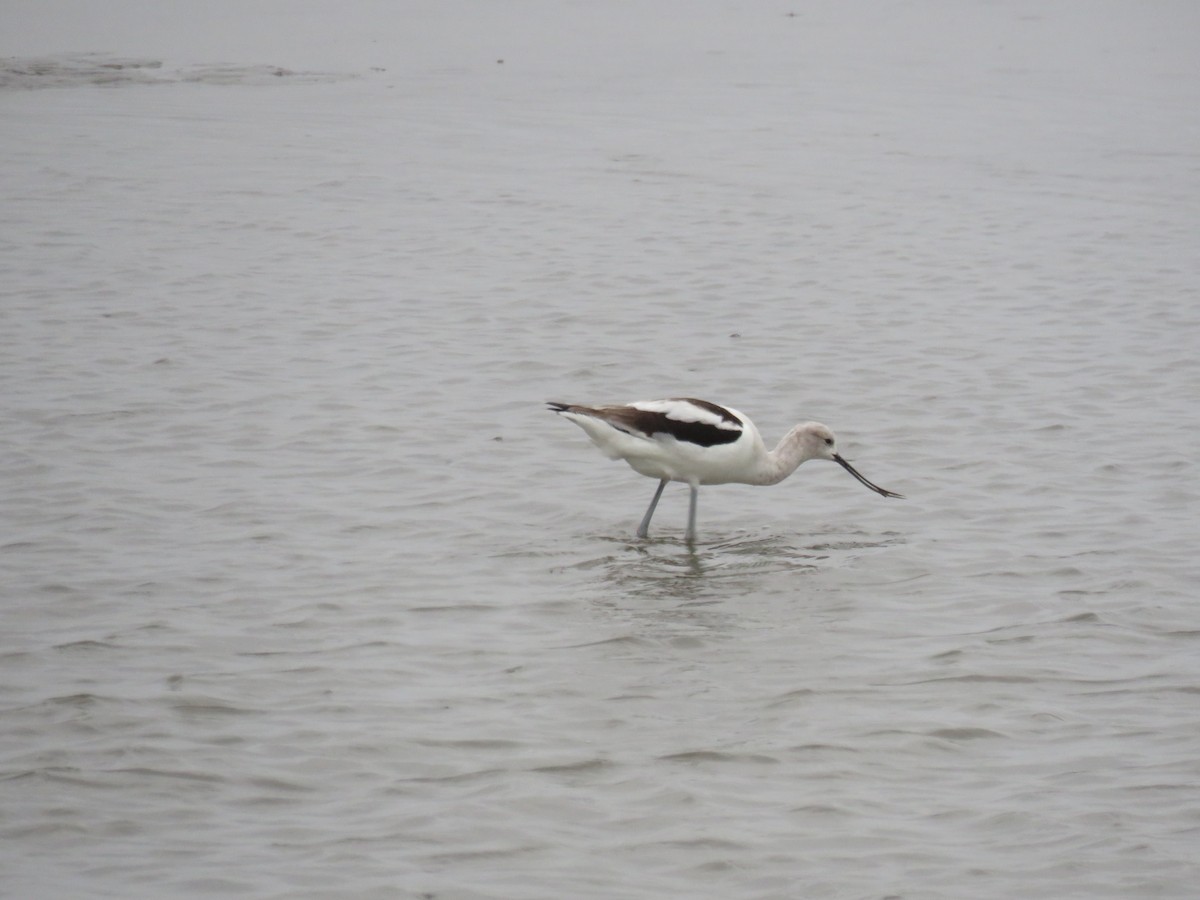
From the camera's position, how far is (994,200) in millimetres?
17609

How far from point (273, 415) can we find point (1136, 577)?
5.20m

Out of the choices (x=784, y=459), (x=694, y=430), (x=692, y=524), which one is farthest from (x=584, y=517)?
(x=784, y=459)

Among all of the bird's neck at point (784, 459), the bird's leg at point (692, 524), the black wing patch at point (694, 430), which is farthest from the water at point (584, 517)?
the black wing patch at point (694, 430)

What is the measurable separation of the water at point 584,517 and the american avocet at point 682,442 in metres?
0.30

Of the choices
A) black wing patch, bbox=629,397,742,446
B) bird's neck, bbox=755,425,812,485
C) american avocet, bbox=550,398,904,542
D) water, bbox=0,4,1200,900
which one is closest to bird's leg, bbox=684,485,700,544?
american avocet, bbox=550,398,904,542

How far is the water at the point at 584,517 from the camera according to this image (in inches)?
236

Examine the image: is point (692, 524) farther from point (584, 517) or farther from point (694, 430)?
point (584, 517)

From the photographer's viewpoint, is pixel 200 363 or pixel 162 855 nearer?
pixel 162 855

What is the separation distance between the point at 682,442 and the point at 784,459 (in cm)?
70

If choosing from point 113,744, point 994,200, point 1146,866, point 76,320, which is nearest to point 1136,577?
point 1146,866

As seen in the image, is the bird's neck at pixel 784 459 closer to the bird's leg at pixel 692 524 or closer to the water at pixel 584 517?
the water at pixel 584 517

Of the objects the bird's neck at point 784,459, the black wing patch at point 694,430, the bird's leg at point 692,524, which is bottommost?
the bird's leg at point 692,524

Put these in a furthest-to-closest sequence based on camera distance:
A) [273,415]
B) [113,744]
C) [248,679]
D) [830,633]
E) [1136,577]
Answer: [273,415] < [1136,577] < [830,633] < [248,679] < [113,744]

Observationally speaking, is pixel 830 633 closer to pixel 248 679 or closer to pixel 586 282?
pixel 248 679
